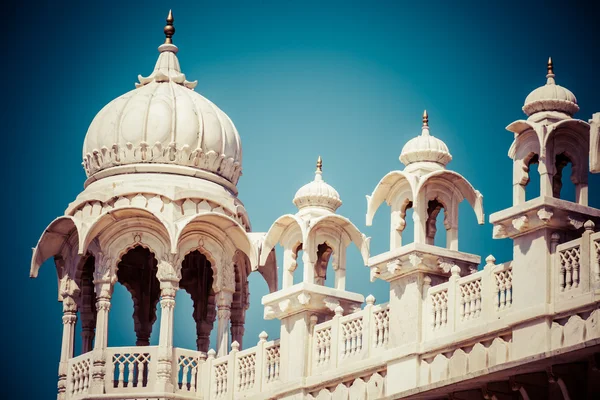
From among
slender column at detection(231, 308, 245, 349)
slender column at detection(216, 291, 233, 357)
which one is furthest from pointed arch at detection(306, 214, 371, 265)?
slender column at detection(231, 308, 245, 349)

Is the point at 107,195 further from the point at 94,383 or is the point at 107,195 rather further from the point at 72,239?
the point at 94,383

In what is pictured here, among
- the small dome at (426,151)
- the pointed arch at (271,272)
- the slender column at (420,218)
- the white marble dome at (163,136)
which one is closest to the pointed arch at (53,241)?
the white marble dome at (163,136)

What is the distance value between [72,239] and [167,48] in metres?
4.59

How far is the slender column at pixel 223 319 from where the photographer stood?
33.5 metres

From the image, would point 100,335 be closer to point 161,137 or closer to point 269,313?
point 269,313

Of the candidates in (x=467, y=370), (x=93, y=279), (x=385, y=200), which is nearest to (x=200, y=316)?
(x=93, y=279)

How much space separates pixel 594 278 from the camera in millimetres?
23812

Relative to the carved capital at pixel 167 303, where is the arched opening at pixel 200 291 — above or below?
above

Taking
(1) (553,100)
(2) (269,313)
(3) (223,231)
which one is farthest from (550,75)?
(3) (223,231)

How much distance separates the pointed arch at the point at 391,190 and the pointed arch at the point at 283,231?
2.08 metres

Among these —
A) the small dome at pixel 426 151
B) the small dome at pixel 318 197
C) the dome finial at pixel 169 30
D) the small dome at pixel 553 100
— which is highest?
the dome finial at pixel 169 30

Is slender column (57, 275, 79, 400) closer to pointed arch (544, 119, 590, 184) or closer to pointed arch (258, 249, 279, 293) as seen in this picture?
pointed arch (258, 249, 279, 293)

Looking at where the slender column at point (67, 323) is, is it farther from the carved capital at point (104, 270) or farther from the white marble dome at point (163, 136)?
the white marble dome at point (163, 136)

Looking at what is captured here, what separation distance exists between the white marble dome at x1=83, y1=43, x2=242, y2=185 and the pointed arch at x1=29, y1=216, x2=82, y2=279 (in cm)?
133
